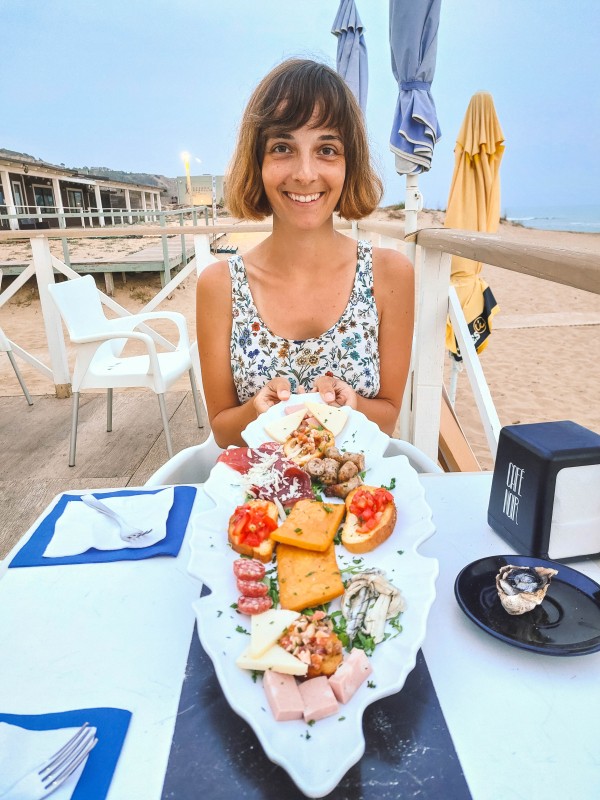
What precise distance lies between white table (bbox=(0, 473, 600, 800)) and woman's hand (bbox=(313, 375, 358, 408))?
610 mm

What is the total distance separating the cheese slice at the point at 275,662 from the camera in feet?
1.91

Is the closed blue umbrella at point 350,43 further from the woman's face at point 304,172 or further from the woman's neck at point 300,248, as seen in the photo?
the woman's face at point 304,172

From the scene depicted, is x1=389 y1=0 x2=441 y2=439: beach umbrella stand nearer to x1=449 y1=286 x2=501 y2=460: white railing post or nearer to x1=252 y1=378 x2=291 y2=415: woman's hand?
x1=449 y1=286 x2=501 y2=460: white railing post

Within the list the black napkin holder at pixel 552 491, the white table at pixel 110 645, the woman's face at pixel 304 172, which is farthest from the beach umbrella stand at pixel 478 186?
the white table at pixel 110 645

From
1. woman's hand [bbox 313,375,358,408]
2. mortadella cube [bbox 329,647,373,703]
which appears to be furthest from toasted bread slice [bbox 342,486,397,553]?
woman's hand [bbox 313,375,358,408]

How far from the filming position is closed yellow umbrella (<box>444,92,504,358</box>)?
3596 mm

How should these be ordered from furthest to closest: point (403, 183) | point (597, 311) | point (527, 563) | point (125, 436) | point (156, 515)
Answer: point (597, 311) < point (125, 436) < point (403, 183) < point (156, 515) < point (527, 563)

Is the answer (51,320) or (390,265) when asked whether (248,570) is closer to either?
(390,265)

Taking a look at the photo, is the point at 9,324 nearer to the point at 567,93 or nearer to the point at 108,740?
the point at 108,740

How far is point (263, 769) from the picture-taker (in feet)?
1.78

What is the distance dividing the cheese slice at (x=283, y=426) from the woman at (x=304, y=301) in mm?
294

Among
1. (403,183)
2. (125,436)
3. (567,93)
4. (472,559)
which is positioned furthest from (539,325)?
(567,93)

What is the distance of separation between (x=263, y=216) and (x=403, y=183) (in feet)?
5.90

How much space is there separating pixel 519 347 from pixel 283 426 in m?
9.06
